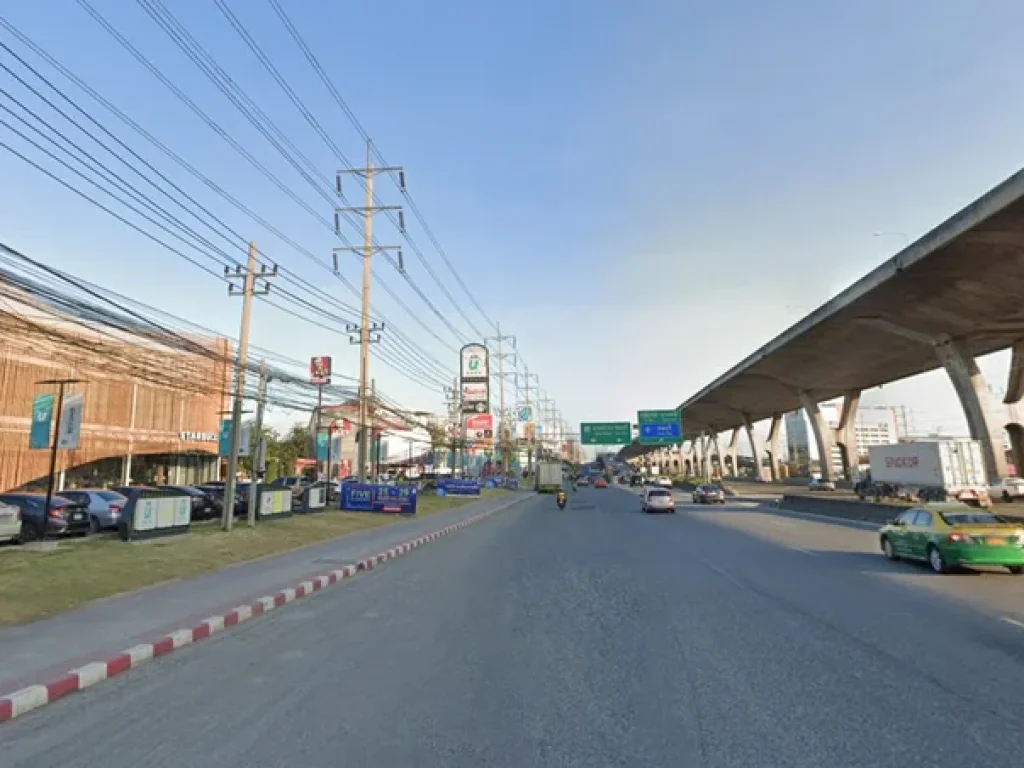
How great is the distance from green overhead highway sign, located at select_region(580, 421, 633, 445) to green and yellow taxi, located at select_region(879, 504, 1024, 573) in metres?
60.1

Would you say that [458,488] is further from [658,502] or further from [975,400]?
[975,400]

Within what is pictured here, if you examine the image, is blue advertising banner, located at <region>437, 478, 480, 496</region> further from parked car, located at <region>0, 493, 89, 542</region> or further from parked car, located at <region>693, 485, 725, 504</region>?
parked car, located at <region>0, 493, 89, 542</region>

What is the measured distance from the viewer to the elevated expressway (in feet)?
96.6

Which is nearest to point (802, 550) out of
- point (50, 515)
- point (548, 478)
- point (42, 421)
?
point (50, 515)

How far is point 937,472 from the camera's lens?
35.6m

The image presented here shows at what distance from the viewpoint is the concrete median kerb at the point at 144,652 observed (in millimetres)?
6119

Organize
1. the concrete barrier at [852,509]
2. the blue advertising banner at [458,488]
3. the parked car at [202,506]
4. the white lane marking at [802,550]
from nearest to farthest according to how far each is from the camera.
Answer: the white lane marking at [802,550] < the concrete barrier at [852,509] < the parked car at [202,506] < the blue advertising banner at [458,488]

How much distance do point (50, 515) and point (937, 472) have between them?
128ft

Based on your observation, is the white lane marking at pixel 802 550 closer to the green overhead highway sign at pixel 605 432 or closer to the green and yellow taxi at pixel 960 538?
the green and yellow taxi at pixel 960 538

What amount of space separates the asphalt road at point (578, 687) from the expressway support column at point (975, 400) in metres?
35.8

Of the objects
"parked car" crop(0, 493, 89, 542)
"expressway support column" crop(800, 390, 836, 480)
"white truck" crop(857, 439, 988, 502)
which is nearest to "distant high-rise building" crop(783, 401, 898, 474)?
"expressway support column" crop(800, 390, 836, 480)

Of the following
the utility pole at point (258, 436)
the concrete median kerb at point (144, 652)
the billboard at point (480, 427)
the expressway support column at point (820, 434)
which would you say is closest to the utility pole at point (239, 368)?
the utility pole at point (258, 436)

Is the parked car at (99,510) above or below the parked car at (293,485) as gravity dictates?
below

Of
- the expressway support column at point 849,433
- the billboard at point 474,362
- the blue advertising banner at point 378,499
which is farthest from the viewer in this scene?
the expressway support column at point 849,433
